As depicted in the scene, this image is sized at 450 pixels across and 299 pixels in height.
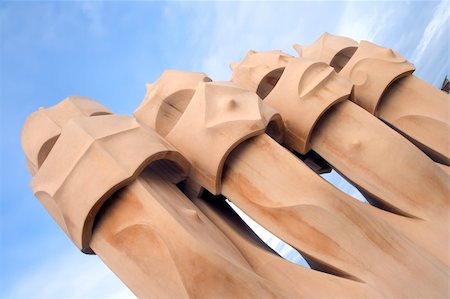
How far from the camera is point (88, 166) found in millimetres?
3688

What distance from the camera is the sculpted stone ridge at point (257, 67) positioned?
570 cm

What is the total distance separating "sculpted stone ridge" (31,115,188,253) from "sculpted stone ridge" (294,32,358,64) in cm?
336

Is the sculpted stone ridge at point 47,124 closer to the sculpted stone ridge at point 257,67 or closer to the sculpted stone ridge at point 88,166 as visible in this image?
the sculpted stone ridge at point 88,166

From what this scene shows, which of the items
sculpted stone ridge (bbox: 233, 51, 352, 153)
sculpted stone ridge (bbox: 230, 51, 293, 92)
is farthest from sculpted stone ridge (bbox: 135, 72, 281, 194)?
sculpted stone ridge (bbox: 230, 51, 293, 92)

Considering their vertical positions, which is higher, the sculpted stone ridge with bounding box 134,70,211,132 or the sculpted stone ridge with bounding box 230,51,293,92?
the sculpted stone ridge with bounding box 230,51,293,92

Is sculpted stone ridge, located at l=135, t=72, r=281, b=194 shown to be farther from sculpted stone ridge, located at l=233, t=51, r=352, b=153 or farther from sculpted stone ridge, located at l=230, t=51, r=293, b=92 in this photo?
sculpted stone ridge, located at l=230, t=51, r=293, b=92

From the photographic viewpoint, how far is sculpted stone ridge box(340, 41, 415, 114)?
532 cm

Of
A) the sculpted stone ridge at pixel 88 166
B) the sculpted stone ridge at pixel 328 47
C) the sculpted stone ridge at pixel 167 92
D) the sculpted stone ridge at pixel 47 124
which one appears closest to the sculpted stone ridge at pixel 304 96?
the sculpted stone ridge at pixel 167 92

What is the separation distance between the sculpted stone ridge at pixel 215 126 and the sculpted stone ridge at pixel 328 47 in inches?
84.0

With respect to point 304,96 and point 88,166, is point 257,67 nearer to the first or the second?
point 304,96

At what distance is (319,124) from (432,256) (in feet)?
6.31

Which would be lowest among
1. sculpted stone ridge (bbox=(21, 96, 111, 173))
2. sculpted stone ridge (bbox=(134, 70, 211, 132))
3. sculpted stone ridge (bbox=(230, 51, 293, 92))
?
sculpted stone ridge (bbox=(21, 96, 111, 173))

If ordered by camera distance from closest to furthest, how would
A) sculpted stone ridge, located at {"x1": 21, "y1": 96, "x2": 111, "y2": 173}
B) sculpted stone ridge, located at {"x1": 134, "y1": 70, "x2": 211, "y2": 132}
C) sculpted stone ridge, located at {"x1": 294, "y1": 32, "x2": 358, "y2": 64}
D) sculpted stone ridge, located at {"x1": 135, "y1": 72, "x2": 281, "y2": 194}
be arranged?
sculpted stone ridge, located at {"x1": 135, "y1": 72, "x2": 281, "y2": 194} < sculpted stone ridge, located at {"x1": 21, "y1": 96, "x2": 111, "y2": 173} < sculpted stone ridge, located at {"x1": 134, "y1": 70, "x2": 211, "y2": 132} < sculpted stone ridge, located at {"x1": 294, "y1": 32, "x2": 358, "y2": 64}

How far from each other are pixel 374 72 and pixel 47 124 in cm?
449
